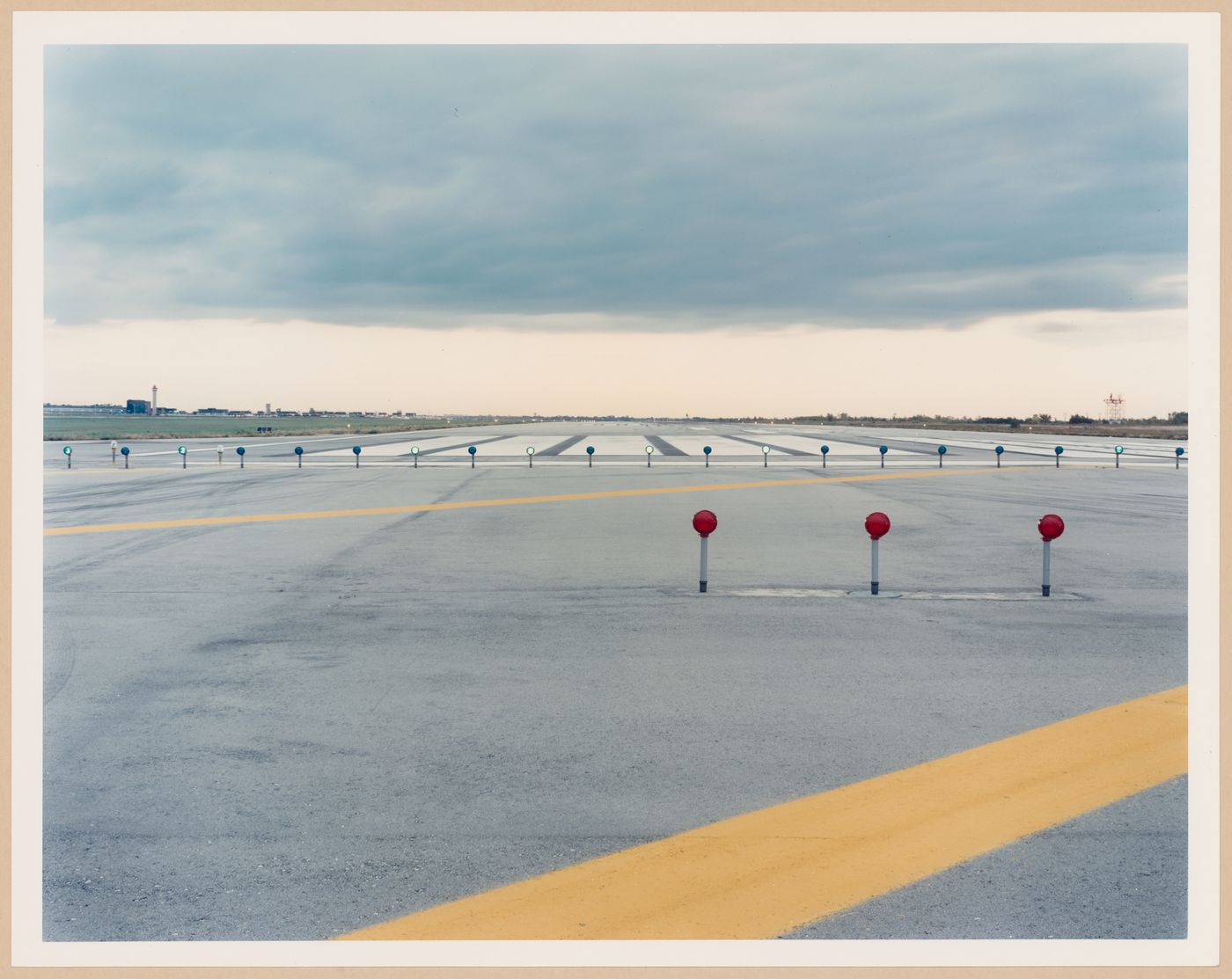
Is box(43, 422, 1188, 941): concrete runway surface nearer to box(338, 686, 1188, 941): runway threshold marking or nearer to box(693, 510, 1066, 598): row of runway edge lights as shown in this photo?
box(338, 686, 1188, 941): runway threshold marking

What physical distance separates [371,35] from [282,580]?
822 centimetres

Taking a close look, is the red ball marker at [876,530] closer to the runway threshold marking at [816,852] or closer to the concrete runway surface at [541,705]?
the concrete runway surface at [541,705]

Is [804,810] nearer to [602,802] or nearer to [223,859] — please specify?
[602,802]

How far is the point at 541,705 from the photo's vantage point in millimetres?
6688

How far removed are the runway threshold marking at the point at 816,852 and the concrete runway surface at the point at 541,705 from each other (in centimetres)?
7

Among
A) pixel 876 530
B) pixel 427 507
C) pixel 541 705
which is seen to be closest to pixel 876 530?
pixel 876 530

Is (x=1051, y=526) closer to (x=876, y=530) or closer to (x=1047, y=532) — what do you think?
(x=1047, y=532)

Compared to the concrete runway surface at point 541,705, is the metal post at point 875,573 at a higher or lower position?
higher

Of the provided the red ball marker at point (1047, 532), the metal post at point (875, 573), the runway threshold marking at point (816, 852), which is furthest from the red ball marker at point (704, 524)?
the runway threshold marking at point (816, 852)

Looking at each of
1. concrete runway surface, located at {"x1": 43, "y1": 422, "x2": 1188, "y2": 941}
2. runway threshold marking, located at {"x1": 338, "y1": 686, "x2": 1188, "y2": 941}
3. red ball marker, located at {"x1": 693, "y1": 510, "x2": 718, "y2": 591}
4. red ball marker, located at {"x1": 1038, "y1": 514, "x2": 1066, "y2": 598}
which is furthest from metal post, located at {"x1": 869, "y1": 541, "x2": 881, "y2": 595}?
runway threshold marking, located at {"x1": 338, "y1": 686, "x2": 1188, "y2": 941}

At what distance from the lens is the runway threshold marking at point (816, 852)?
391cm

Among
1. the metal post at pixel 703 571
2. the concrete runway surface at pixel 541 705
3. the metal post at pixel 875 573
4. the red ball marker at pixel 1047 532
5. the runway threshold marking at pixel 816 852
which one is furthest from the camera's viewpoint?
the metal post at pixel 703 571

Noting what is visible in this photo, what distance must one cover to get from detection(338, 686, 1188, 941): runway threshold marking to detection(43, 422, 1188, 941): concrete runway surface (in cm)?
7

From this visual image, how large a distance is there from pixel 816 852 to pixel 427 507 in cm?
1639
